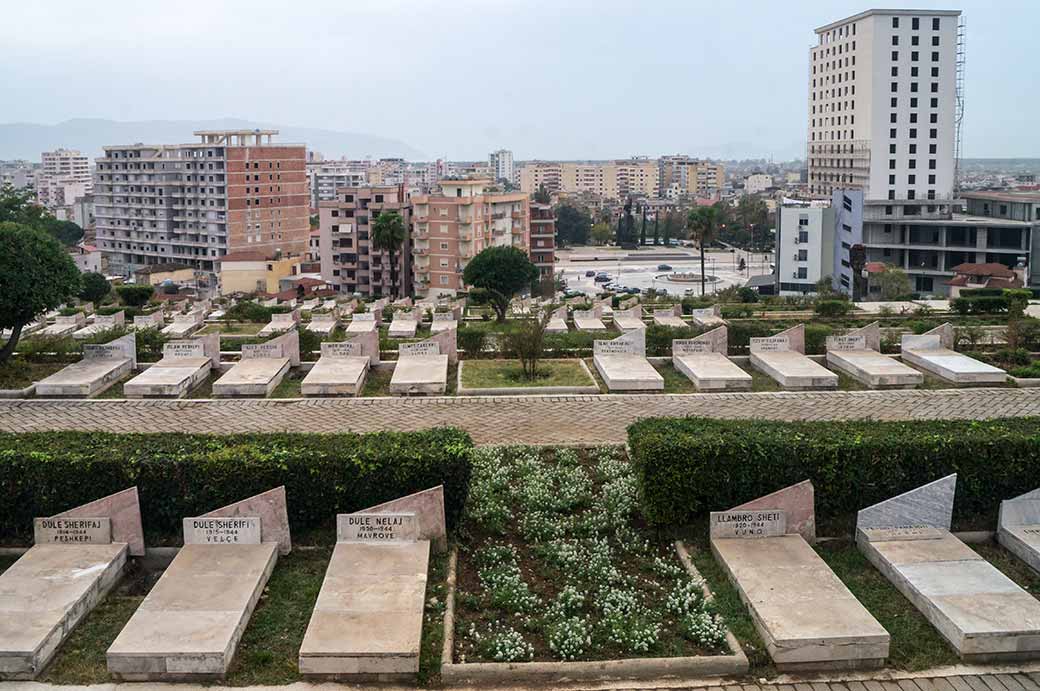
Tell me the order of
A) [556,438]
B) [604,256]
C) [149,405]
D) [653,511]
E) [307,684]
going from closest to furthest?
1. [307,684]
2. [653,511]
3. [556,438]
4. [149,405]
5. [604,256]

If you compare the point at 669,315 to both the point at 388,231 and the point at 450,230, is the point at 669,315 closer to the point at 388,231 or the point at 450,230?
the point at 388,231

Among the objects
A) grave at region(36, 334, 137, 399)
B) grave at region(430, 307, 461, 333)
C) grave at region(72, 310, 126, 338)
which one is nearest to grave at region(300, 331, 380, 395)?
grave at region(36, 334, 137, 399)

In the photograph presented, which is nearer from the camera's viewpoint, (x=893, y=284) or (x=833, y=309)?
(x=833, y=309)

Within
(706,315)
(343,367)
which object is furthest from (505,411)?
(706,315)

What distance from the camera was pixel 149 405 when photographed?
18031 millimetres

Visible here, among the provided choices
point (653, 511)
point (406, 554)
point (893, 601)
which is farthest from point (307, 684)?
point (893, 601)

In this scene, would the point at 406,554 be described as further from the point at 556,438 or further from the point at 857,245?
the point at 857,245

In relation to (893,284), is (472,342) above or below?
above

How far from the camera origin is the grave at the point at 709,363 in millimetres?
18984

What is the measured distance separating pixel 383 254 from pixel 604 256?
1962 inches

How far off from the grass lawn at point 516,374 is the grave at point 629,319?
6.00 metres

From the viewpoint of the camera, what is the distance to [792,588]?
943 cm

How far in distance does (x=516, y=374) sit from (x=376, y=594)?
36.0 feet

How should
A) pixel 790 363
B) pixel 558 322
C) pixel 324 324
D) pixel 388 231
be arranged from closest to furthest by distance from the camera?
pixel 790 363 < pixel 558 322 < pixel 324 324 < pixel 388 231
